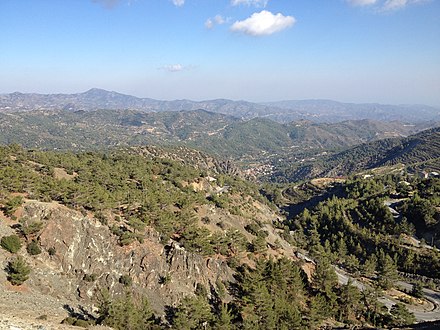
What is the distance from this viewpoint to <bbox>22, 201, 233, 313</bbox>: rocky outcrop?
Answer: 4481cm

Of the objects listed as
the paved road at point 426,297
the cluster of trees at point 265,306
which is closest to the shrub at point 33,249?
the cluster of trees at point 265,306

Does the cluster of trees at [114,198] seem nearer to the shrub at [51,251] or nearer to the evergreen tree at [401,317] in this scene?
the shrub at [51,251]

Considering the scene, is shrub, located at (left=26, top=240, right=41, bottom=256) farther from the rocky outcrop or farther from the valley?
the rocky outcrop

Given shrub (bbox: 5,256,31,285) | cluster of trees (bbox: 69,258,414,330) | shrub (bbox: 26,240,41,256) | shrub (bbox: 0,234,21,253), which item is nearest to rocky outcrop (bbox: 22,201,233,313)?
shrub (bbox: 26,240,41,256)

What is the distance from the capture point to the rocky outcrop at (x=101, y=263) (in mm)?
44812

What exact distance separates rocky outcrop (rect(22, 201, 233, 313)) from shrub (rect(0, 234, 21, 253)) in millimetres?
3201

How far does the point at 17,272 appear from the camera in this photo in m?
39.9

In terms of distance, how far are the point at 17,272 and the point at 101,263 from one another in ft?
36.6

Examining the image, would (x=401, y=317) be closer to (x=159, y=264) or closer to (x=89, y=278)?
(x=159, y=264)

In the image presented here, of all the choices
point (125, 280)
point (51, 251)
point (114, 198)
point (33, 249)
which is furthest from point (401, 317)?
point (33, 249)

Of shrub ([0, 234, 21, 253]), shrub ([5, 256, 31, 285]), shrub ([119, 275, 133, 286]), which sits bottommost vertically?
shrub ([119, 275, 133, 286])

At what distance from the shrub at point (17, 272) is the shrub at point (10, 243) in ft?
8.08

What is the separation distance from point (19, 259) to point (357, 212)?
10239cm

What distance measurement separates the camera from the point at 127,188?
7662 centimetres
